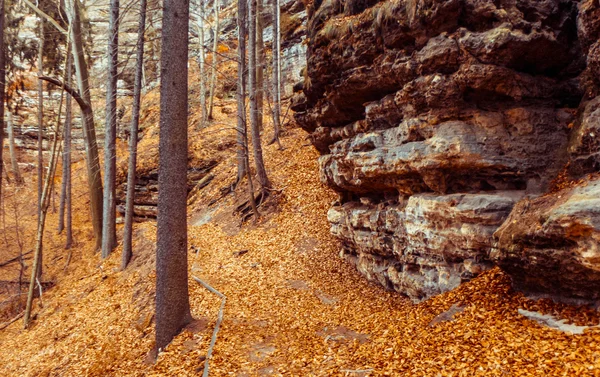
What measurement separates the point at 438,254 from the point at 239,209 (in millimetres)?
9571

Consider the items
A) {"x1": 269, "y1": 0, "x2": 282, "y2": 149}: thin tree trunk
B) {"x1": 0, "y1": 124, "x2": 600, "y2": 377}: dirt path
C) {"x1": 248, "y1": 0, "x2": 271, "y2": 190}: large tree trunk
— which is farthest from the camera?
{"x1": 269, "y1": 0, "x2": 282, "y2": 149}: thin tree trunk

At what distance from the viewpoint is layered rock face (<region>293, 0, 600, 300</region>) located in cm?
589

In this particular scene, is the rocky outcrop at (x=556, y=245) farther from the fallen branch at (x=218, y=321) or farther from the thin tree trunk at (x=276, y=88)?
the thin tree trunk at (x=276, y=88)

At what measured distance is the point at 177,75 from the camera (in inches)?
268

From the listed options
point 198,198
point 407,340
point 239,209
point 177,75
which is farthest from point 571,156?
point 198,198

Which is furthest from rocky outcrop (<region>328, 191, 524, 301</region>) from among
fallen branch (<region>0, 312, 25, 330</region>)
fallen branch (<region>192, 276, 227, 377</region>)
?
fallen branch (<region>0, 312, 25, 330</region>)

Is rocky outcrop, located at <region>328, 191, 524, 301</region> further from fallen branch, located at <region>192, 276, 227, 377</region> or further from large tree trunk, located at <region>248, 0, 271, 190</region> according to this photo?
large tree trunk, located at <region>248, 0, 271, 190</region>

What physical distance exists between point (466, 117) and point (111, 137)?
12274 millimetres

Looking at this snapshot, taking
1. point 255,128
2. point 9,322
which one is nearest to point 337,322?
point 255,128

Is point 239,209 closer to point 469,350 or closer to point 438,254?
point 438,254

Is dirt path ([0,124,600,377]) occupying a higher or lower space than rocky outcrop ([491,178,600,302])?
lower

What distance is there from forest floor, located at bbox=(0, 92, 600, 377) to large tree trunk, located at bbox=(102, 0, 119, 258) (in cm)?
109

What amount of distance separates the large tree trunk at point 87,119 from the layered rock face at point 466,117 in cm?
1091

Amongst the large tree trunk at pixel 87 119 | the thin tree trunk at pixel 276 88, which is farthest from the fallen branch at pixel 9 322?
the thin tree trunk at pixel 276 88
